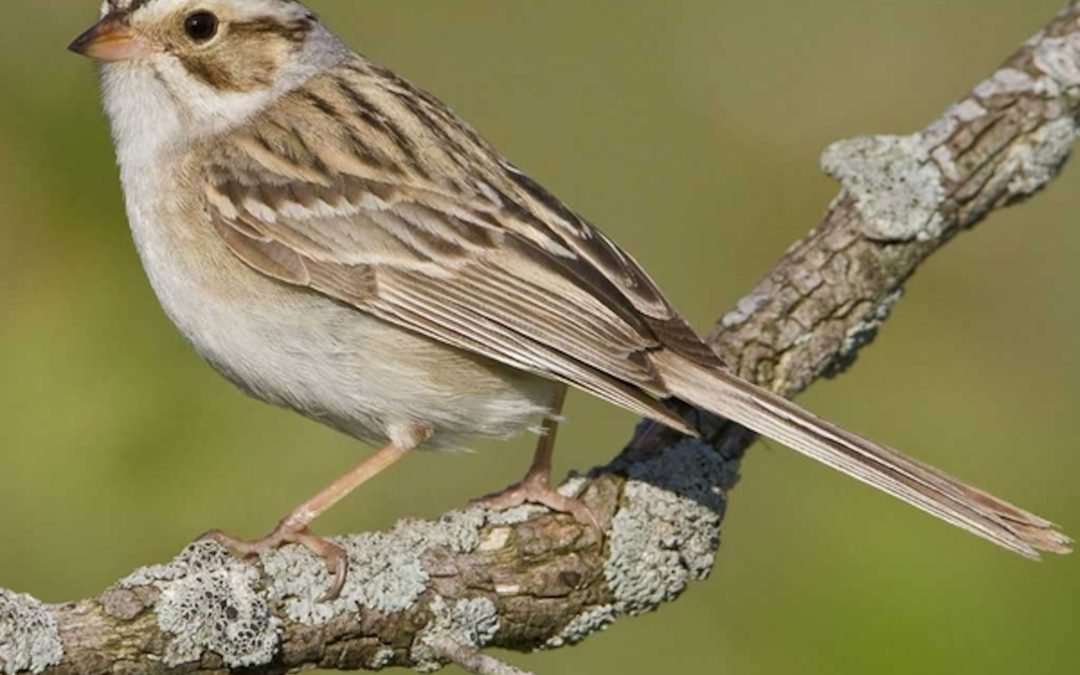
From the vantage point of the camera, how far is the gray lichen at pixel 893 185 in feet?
20.6

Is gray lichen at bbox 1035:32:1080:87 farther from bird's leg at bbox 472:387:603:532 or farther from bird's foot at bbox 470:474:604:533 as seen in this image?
bird's foot at bbox 470:474:604:533

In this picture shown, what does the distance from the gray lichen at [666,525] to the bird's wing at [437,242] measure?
0.41 m

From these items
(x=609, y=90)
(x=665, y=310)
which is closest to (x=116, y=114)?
(x=665, y=310)

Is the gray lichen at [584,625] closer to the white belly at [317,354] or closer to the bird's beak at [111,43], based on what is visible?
the white belly at [317,354]

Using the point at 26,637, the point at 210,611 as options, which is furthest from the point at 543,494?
the point at 26,637

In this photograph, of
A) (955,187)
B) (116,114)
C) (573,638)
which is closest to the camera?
(573,638)

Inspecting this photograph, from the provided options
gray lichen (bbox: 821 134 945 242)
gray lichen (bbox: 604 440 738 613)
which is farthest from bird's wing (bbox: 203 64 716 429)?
gray lichen (bbox: 821 134 945 242)

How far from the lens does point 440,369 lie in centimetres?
553

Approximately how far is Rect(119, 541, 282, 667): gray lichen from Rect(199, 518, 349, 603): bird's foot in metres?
0.19

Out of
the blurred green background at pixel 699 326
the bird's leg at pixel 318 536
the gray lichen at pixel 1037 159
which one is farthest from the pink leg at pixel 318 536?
the gray lichen at pixel 1037 159

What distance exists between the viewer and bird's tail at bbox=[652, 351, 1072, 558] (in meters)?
5.06

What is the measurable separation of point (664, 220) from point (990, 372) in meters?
1.49

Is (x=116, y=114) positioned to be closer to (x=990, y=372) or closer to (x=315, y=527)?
(x=315, y=527)

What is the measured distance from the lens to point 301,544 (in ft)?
16.8
